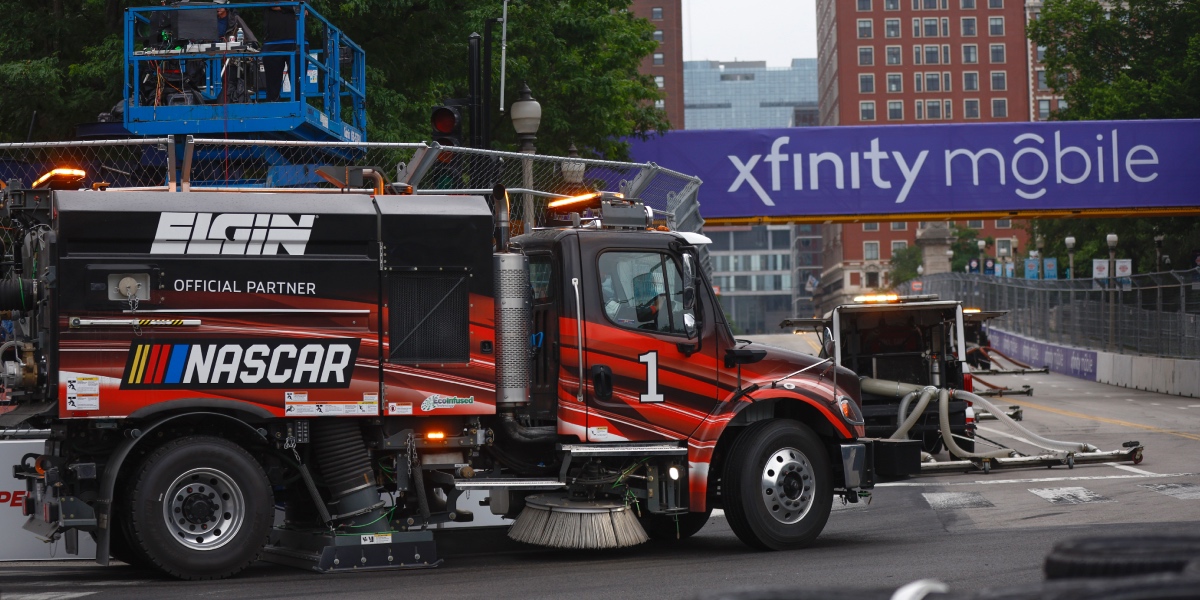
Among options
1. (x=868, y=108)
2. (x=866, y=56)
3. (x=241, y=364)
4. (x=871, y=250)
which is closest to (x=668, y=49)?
(x=866, y=56)

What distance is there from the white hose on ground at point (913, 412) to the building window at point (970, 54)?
155326 millimetres

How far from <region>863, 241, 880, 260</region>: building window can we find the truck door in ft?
527

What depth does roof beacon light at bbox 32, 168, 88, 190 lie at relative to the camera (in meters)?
9.52

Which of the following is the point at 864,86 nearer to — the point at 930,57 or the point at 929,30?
the point at 930,57

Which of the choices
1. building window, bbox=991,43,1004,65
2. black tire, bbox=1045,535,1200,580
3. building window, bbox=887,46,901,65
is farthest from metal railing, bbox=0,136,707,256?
building window, bbox=991,43,1004,65

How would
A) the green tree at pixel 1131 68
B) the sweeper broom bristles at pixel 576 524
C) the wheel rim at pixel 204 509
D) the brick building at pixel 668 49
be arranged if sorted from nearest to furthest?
the wheel rim at pixel 204 509 < the sweeper broom bristles at pixel 576 524 < the green tree at pixel 1131 68 < the brick building at pixel 668 49

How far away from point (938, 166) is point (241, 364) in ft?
75.5

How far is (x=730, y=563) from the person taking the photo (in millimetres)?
10211

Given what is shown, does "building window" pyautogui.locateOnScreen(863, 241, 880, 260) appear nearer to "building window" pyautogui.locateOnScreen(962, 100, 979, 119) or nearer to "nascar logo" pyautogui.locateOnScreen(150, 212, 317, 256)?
"building window" pyautogui.locateOnScreen(962, 100, 979, 119)

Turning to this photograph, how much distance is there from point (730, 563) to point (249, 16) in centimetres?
1299

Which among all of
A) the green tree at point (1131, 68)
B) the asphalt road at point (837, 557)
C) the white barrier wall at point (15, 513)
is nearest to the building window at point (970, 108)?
the green tree at point (1131, 68)

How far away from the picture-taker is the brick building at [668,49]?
172875 millimetres

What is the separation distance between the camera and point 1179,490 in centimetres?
1434

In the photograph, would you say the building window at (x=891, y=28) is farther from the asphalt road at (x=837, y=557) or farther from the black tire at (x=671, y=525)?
the black tire at (x=671, y=525)
